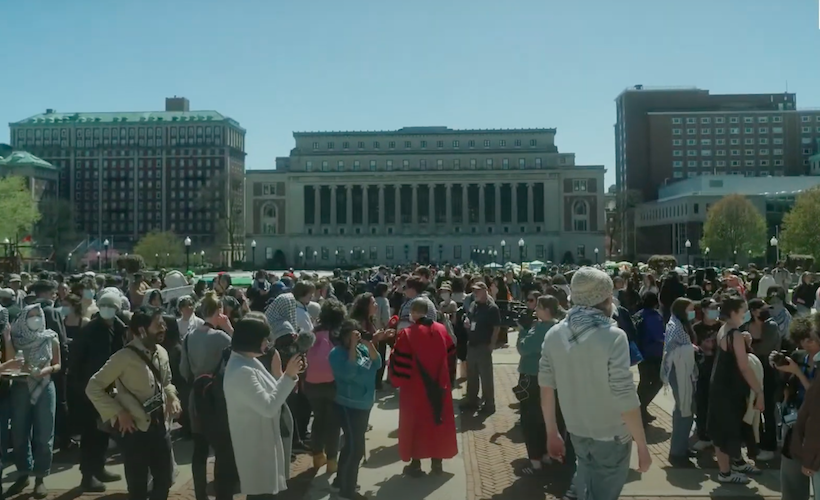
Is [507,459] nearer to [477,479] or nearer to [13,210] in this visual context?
[477,479]

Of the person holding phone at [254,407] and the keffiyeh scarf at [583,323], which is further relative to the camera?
the person holding phone at [254,407]

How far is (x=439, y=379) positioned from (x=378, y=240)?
10006cm

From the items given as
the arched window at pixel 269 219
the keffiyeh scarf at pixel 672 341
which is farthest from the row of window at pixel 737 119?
the keffiyeh scarf at pixel 672 341

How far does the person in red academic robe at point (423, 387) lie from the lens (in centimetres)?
884

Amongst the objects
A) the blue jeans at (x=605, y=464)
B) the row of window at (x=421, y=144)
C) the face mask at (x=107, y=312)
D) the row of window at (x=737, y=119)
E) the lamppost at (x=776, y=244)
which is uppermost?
the row of window at (x=737, y=119)

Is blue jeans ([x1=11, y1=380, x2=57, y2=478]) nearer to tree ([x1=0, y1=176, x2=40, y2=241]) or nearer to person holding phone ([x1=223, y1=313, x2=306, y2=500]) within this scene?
person holding phone ([x1=223, y1=313, x2=306, y2=500])

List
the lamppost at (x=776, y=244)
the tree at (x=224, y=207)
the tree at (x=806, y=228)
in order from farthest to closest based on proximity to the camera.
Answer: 1. the tree at (x=224, y=207)
2. the tree at (x=806, y=228)
3. the lamppost at (x=776, y=244)

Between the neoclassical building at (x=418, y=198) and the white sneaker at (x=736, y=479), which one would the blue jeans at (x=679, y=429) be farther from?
the neoclassical building at (x=418, y=198)

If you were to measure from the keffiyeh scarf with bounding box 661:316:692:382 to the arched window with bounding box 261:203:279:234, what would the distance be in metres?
103

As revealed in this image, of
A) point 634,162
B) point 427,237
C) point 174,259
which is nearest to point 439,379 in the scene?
point 174,259

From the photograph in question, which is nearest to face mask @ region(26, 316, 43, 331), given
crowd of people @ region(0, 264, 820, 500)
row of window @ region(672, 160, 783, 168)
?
crowd of people @ region(0, 264, 820, 500)

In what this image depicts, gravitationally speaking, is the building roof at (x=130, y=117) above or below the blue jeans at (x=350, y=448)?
above

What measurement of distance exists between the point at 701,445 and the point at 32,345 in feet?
28.9

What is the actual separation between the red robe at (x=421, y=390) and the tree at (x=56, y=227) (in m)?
101
